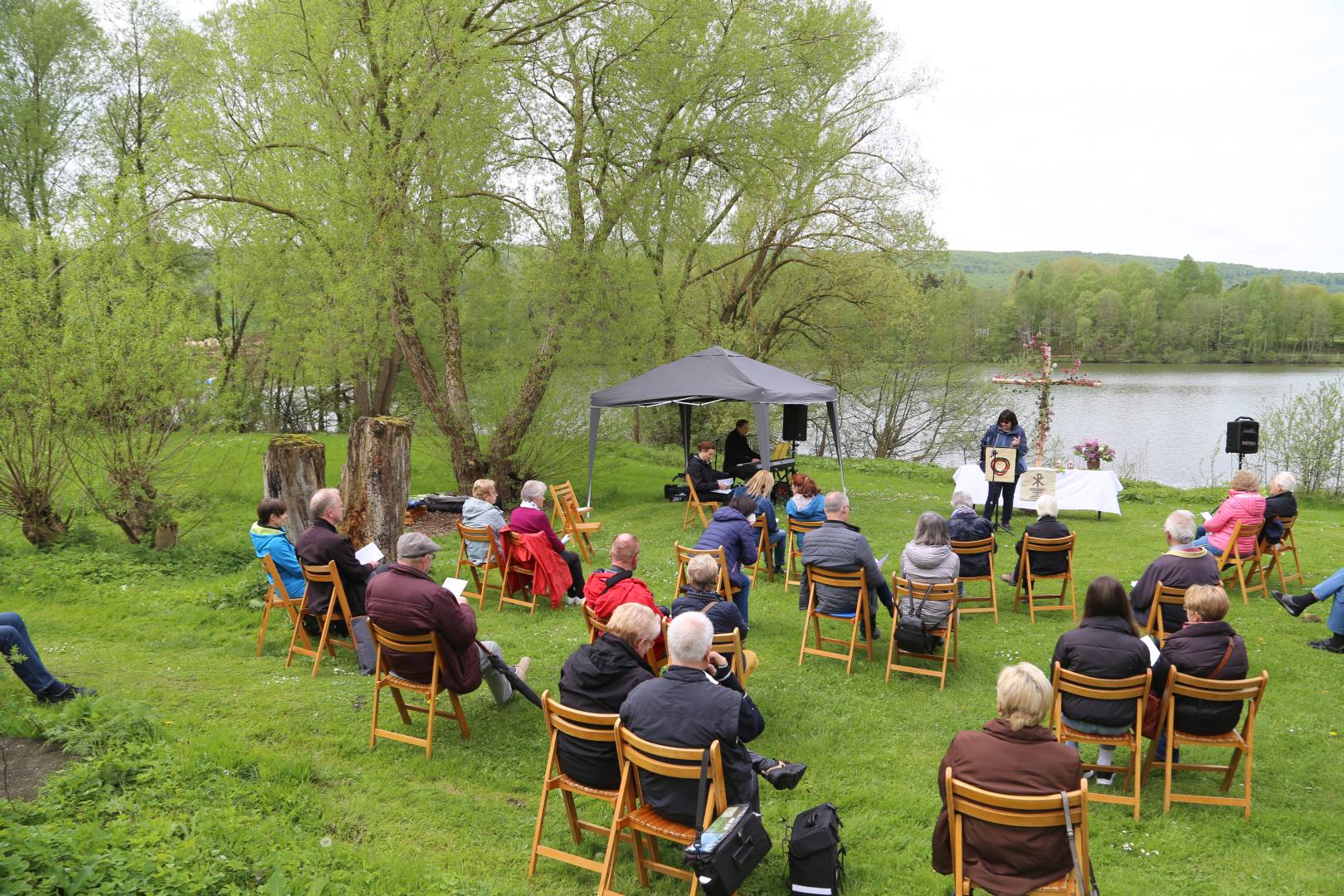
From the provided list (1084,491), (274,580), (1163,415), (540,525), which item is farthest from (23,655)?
(1163,415)

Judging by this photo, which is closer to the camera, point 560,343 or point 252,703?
point 252,703

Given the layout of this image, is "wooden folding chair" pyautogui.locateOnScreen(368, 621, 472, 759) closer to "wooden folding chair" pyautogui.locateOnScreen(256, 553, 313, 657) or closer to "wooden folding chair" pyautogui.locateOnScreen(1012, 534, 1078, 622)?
"wooden folding chair" pyautogui.locateOnScreen(256, 553, 313, 657)

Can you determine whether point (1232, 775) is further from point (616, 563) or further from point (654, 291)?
point (654, 291)

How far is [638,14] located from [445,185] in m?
3.90

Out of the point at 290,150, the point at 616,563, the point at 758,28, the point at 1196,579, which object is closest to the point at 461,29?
the point at 290,150

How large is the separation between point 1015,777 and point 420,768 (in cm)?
283

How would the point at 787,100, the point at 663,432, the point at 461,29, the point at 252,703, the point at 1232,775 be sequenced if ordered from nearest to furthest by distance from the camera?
the point at 1232,775
the point at 252,703
the point at 461,29
the point at 787,100
the point at 663,432

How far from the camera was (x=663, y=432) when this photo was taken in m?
22.2

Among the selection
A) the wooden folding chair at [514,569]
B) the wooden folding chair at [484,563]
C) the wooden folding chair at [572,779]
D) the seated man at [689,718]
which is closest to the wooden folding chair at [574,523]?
the wooden folding chair at [484,563]

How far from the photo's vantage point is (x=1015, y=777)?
2.87m

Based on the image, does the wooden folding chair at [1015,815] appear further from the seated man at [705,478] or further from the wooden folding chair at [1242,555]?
the seated man at [705,478]

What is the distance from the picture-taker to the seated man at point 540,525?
23.1 feet

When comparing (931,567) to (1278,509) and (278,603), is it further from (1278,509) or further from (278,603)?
(278,603)

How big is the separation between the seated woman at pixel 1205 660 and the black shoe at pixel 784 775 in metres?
1.94
